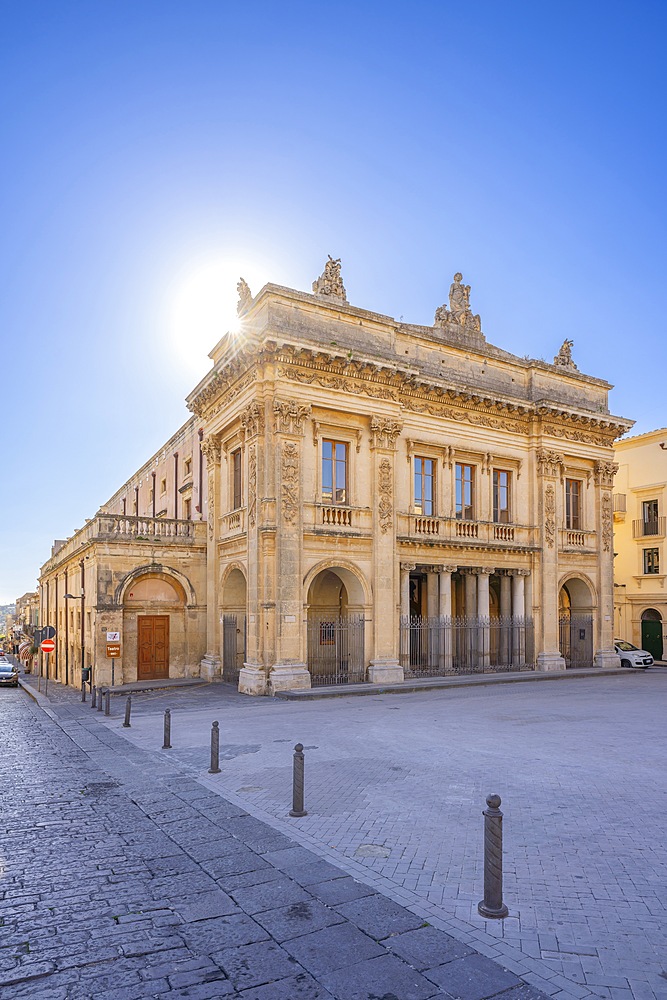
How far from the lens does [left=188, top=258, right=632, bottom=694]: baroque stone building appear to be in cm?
2188

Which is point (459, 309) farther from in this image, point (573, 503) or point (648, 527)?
point (648, 527)

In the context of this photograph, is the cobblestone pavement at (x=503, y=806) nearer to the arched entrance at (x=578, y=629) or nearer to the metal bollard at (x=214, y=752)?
the metal bollard at (x=214, y=752)

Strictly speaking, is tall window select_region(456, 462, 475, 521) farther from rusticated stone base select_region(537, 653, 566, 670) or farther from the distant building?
rusticated stone base select_region(537, 653, 566, 670)

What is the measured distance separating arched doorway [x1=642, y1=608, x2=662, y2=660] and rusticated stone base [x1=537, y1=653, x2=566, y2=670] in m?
11.0

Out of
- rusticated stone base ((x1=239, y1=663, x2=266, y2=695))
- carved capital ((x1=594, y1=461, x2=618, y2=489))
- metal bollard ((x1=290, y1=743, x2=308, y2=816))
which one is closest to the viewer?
metal bollard ((x1=290, y1=743, x2=308, y2=816))

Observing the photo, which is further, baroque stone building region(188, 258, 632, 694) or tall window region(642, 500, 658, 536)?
tall window region(642, 500, 658, 536)

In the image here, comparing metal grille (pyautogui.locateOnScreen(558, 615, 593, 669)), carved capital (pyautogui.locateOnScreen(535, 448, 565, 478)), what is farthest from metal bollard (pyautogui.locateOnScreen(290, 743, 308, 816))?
metal grille (pyautogui.locateOnScreen(558, 615, 593, 669))

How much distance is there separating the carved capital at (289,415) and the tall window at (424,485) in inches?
223

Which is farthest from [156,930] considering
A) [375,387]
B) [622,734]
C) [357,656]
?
[375,387]

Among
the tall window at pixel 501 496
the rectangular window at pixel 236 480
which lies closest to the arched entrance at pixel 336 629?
the rectangular window at pixel 236 480

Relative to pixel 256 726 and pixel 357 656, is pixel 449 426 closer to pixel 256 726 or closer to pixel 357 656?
pixel 357 656

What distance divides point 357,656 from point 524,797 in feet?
46.0

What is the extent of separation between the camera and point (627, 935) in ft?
18.6

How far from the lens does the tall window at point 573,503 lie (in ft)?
101
